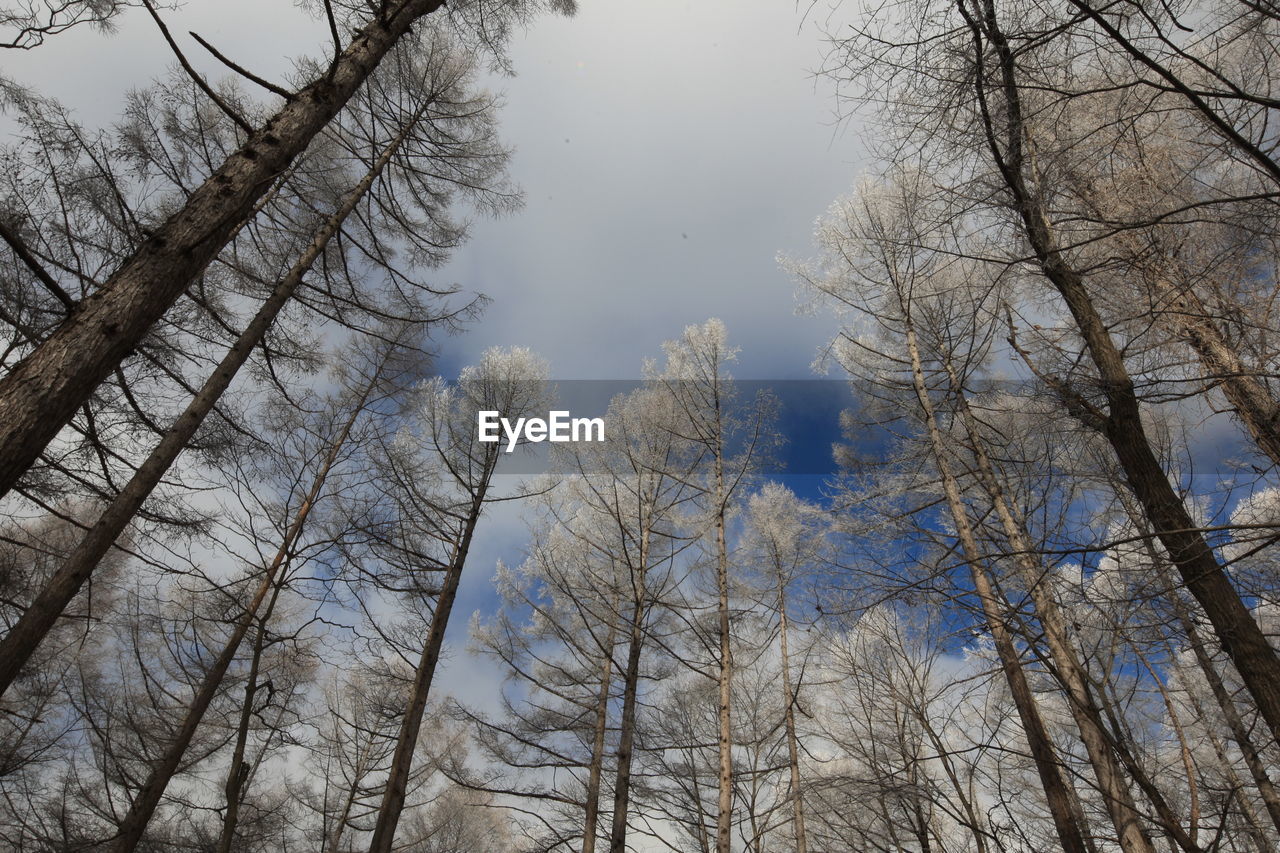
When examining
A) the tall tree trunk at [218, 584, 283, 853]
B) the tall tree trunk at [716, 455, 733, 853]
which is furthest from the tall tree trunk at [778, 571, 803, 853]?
the tall tree trunk at [218, 584, 283, 853]

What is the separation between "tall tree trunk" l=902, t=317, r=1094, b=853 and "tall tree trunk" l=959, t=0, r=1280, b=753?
2.81 feet

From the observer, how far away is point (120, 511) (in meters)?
2.90

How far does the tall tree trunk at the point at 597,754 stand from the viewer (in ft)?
23.7

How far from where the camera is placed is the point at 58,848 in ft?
18.2

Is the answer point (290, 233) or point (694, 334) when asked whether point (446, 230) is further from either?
point (694, 334)

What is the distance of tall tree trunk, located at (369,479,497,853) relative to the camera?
15.6ft

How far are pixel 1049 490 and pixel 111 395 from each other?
7.39 meters

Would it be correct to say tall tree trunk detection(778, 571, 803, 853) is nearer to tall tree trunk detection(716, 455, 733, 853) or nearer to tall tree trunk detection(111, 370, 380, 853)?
tall tree trunk detection(716, 455, 733, 853)

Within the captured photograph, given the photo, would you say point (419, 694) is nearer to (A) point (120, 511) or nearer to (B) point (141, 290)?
(A) point (120, 511)

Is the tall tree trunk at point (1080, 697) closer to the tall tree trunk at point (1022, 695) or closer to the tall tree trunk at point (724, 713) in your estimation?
the tall tree trunk at point (1022, 695)

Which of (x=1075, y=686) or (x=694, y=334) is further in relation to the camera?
(x=694, y=334)

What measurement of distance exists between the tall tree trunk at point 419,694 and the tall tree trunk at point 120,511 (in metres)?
2.83

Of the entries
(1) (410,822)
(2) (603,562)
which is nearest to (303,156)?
(2) (603,562)

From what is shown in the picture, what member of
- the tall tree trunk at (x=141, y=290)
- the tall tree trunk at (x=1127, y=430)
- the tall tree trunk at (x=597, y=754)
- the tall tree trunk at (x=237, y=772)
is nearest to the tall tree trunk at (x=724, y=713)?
the tall tree trunk at (x=597, y=754)
